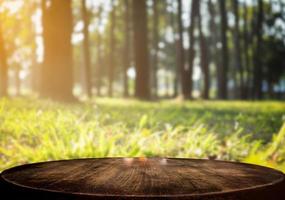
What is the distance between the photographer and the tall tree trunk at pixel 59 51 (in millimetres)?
16844

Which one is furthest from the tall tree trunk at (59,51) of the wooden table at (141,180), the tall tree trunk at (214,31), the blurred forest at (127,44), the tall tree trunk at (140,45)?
the tall tree trunk at (214,31)

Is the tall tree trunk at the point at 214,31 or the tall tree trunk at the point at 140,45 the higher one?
the tall tree trunk at the point at 214,31

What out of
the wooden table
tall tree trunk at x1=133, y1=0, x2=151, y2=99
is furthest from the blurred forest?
the wooden table

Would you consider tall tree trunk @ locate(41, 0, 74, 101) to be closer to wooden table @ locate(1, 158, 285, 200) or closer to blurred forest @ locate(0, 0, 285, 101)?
blurred forest @ locate(0, 0, 285, 101)

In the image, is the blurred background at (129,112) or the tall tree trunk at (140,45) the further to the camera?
the tall tree trunk at (140,45)

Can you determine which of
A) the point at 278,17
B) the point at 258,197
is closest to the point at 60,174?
the point at 258,197

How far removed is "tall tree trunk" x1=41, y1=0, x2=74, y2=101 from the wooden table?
14.2 m

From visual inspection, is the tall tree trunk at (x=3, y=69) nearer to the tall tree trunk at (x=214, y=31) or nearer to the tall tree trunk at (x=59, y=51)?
the tall tree trunk at (x=59, y=51)

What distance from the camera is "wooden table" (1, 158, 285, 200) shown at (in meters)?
1.91

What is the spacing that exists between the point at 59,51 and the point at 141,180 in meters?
15.1

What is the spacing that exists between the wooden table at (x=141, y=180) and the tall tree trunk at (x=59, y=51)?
46.5ft

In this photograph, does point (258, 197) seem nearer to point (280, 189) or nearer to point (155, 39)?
point (280, 189)

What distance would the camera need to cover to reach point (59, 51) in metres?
17.0

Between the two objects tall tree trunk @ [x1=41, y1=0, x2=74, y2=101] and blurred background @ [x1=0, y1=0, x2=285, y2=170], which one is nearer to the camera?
blurred background @ [x1=0, y1=0, x2=285, y2=170]
